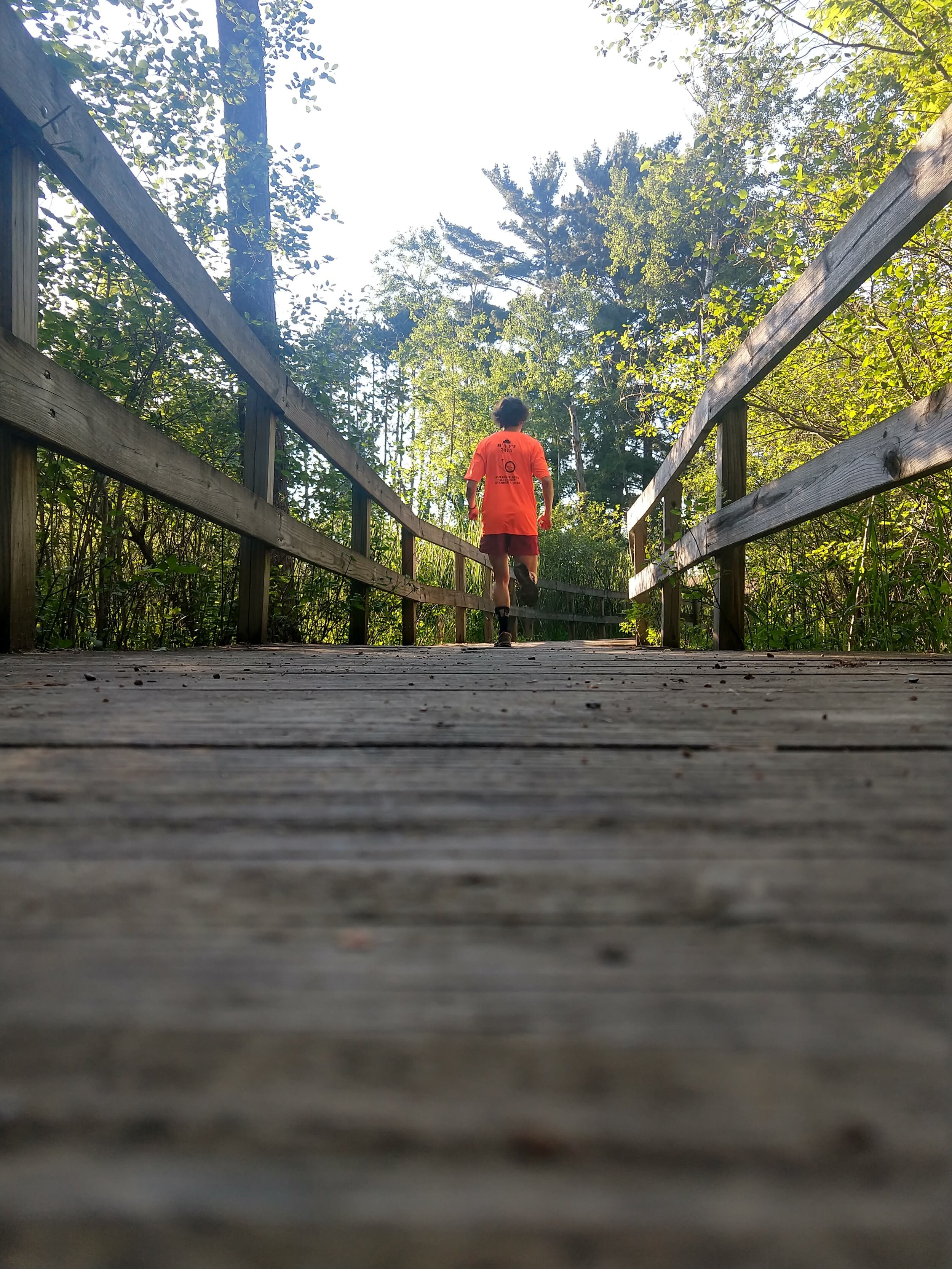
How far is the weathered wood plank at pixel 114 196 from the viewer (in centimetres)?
217

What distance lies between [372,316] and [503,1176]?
764cm

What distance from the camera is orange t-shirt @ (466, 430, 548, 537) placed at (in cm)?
604

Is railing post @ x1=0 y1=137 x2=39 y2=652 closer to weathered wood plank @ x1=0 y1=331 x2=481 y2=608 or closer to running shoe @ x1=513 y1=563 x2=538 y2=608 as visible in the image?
weathered wood plank @ x1=0 y1=331 x2=481 y2=608

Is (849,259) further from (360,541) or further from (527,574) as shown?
(527,574)

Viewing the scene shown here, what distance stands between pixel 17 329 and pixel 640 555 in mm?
5870

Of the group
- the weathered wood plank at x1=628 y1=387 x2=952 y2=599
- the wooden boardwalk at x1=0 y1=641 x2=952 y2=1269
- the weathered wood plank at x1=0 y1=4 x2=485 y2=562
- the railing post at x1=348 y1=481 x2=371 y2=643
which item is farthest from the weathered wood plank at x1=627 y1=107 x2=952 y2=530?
the railing post at x1=348 y1=481 x2=371 y2=643

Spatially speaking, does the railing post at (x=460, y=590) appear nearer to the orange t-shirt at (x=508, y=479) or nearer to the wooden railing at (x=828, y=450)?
the orange t-shirt at (x=508, y=479)

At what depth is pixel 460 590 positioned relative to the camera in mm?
8500

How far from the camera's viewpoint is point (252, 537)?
367 centimetres

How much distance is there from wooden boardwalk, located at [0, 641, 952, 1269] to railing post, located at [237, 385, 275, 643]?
312 cm

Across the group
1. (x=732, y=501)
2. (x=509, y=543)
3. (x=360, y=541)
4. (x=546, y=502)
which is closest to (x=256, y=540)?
(x=360, y=541)

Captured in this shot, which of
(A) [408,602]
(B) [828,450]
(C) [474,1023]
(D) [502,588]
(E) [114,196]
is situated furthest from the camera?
(A) [408,602]

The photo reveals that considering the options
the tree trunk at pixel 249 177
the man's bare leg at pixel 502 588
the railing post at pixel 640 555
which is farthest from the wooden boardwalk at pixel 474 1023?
the railing post at pixel 640 555

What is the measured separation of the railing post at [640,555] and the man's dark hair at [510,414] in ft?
4.21
